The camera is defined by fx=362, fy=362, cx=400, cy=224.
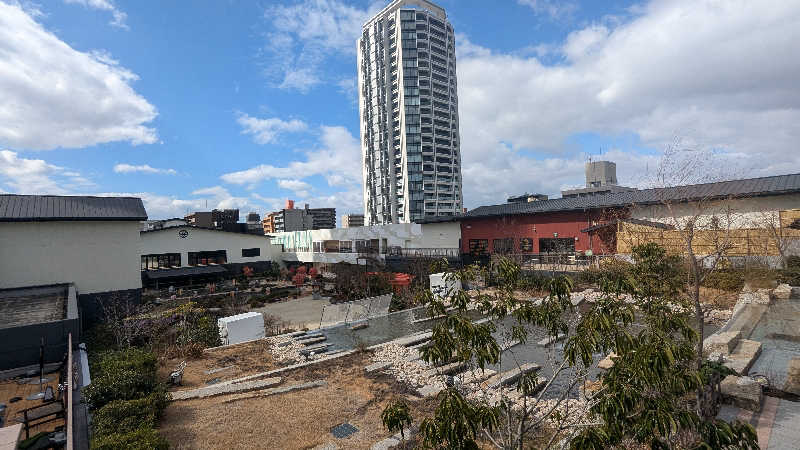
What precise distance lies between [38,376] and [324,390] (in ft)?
33.5

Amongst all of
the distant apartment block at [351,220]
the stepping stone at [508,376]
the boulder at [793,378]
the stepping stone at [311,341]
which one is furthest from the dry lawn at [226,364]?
the distant apartment block at [351,220]

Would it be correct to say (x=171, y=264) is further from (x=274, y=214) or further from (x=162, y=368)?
(x=274, y=214)

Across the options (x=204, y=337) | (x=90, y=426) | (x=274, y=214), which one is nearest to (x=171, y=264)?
(x=204, y=337)

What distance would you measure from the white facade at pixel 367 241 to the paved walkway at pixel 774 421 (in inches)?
1197

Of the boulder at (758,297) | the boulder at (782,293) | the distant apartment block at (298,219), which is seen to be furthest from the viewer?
the distant apartment block at (298,219)

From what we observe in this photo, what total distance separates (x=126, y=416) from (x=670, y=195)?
27.9 meters

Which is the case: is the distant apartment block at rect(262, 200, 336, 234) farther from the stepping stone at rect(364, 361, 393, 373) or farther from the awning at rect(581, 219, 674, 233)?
the stepping stone at rect(364, 361, 393, 373)

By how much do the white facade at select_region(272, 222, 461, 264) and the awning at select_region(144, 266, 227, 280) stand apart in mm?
14753

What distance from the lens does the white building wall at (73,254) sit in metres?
19.6

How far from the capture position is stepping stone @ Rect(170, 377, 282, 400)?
1069 centimetres

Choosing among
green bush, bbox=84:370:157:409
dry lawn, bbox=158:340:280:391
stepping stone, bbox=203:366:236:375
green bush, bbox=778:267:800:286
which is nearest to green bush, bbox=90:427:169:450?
green bush, bbox=84:370:157:409

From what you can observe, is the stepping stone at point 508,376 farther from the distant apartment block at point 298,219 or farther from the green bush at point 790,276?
the distant apartment block at point 298,219

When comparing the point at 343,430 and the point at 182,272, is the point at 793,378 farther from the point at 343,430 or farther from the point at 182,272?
the point at 182,272

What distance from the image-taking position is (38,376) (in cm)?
1247
